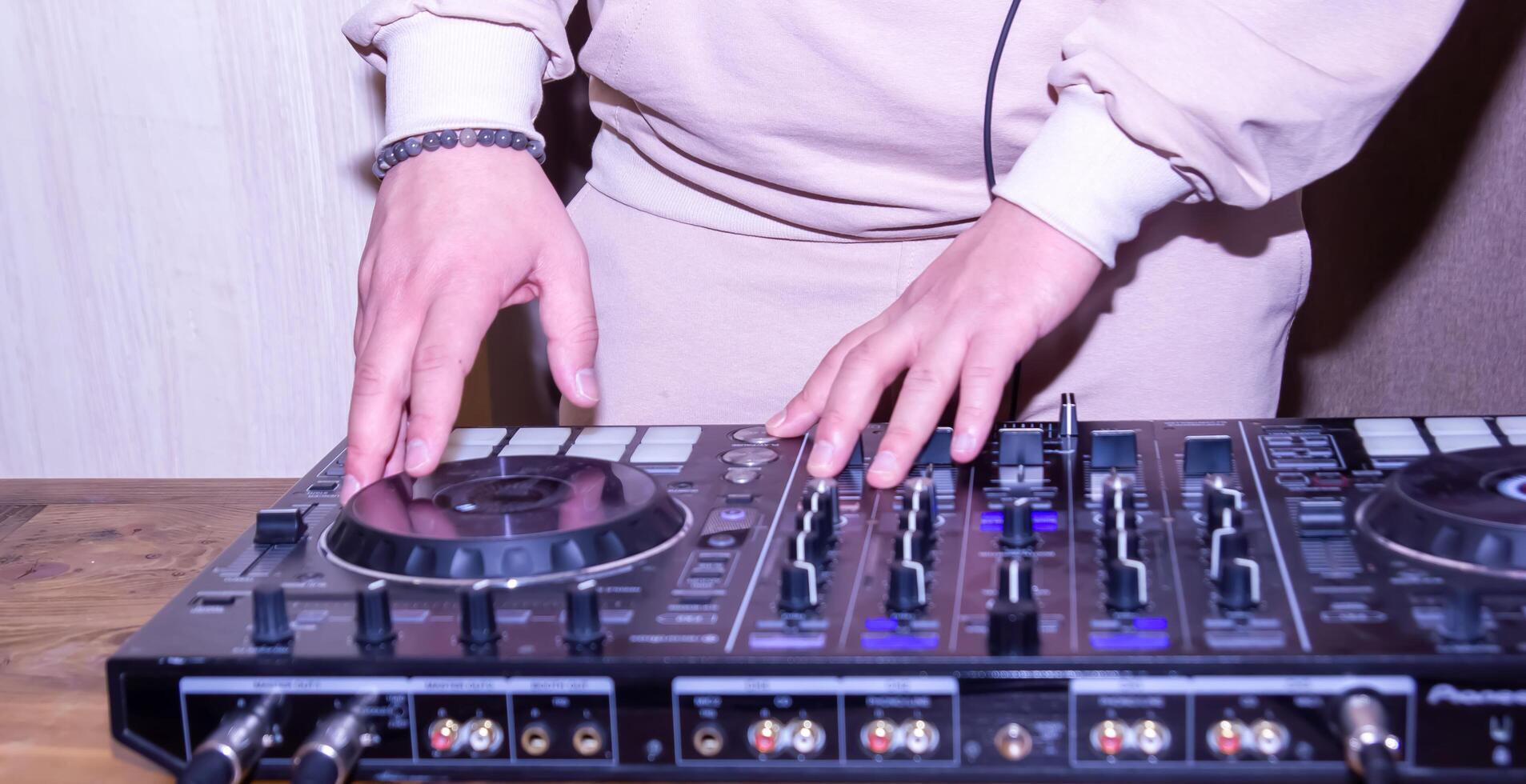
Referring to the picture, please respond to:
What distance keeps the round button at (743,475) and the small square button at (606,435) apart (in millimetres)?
105

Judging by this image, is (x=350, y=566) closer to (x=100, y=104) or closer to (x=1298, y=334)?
(x=100, y=104)

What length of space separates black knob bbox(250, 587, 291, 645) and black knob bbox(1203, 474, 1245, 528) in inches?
17.2

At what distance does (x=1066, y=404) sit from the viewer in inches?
34.9

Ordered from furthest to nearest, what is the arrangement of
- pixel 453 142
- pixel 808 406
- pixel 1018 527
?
pixel 453 142 < pixel 808 406 < pixel 1018 527

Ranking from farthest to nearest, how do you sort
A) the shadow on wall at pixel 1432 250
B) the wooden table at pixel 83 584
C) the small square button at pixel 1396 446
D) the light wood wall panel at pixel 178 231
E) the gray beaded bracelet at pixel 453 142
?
the shadow on wall at pixel 1432 250 < the light wood wall panel at pixel 178 231 < the gray beaded bracelet at pixel 453 142 < the small square button at pixel 1396 446 < the wooden table at pixel 83 584

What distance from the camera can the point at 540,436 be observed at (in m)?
0.96

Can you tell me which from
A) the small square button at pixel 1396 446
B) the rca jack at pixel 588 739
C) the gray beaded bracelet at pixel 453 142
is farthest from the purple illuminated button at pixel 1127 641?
the gray beaded bracelet at pixel 453 142

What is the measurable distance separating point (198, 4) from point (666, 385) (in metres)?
0.59

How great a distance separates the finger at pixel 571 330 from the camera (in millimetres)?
983

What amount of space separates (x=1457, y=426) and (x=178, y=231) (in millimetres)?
1156

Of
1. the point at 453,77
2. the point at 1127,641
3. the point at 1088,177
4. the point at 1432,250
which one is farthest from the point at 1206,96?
the point at 1432,250

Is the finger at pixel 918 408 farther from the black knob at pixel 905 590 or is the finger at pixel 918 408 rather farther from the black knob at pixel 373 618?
the black knob at pixel 373 618

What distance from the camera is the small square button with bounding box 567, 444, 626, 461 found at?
0.89 meters

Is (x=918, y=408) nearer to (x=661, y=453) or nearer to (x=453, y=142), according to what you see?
(x=661, y=453)
